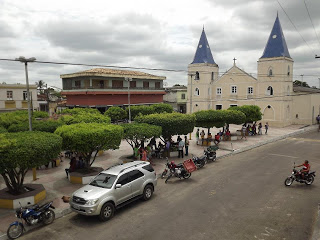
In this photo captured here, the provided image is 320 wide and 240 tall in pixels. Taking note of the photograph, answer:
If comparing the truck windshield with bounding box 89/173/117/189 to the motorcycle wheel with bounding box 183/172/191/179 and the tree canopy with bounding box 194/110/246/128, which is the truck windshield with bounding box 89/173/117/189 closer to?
the motorcycle wheel with bounding box 183/172/191/179

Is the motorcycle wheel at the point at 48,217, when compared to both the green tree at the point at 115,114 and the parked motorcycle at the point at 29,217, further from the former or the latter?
the green tree at the point at 115,114

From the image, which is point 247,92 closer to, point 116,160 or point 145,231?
point 116,160

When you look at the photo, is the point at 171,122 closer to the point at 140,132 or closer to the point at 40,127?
the point at 140,132

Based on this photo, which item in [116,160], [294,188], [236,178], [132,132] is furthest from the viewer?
[116,160]

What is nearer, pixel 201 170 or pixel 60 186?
pixel 60 186

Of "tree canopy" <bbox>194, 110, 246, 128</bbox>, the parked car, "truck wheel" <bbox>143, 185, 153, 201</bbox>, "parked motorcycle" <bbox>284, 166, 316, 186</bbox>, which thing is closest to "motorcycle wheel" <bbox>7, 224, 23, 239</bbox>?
the parked car

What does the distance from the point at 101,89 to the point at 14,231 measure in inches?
1315

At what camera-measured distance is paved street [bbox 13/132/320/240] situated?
9.05 m

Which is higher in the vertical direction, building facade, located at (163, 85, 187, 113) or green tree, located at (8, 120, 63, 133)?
building facade, located at (163, 85, 187, 113)

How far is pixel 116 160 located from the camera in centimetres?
1973

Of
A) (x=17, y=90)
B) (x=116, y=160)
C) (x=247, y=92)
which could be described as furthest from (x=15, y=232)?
(x=247, y=92)

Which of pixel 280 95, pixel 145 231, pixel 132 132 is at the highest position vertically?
pixel 280 95

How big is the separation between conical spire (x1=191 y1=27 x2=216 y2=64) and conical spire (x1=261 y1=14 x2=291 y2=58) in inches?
389

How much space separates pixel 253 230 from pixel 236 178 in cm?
Result: 613
